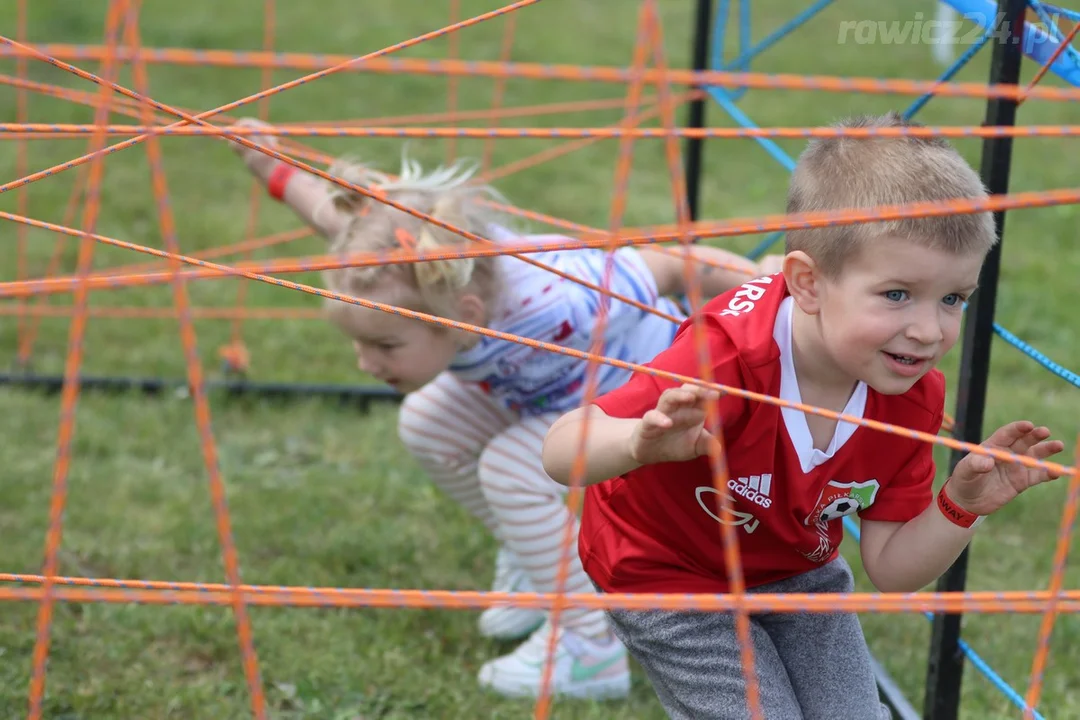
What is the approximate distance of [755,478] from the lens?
1612mm

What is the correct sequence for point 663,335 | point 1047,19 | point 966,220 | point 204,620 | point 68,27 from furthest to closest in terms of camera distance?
point 68,27 → point 204,620 → point 663,335 → point 1047,19 → point 966,220

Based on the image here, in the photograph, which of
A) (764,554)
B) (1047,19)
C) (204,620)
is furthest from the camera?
(204,620)

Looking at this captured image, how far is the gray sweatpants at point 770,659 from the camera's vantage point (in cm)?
170

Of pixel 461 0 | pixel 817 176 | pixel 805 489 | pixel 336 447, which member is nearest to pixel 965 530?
pixel 805 489

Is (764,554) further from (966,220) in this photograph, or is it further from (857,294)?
(966,220)

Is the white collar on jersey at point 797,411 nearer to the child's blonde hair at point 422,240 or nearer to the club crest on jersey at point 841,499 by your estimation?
the club crest on jersey at point 841,499

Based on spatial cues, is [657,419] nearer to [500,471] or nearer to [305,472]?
[500,471]

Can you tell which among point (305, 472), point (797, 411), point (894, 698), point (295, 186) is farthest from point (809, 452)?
point (305, 472)

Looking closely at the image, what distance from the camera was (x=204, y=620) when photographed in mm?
2590

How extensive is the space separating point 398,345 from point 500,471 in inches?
13.6

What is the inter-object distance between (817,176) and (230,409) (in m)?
2.44

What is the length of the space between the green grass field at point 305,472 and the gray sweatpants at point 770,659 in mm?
661

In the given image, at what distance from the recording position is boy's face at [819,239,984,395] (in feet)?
4.78

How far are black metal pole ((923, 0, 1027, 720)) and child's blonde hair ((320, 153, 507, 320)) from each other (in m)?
0.81
